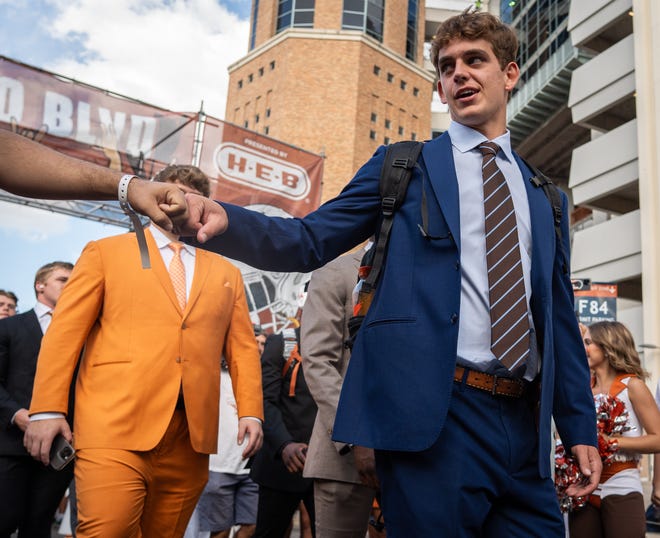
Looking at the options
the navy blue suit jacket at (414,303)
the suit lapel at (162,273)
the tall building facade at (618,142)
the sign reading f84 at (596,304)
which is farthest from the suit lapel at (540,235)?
the tall building facade at (618,142)

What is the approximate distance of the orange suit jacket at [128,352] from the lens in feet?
10.6

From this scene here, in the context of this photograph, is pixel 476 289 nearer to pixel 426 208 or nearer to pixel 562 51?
pixel 426 208

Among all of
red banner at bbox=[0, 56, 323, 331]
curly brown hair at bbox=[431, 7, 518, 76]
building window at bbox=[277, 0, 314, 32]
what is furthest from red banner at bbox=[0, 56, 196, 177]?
building window at bbox=[277, 0, 314, 32]

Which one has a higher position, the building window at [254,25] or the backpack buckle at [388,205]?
the building window at [254,25]

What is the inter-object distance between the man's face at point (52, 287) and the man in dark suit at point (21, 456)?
23 centimetres

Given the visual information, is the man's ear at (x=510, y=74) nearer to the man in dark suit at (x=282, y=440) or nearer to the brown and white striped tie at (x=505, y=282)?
the brown and white striped tie at (x=505, y=282)

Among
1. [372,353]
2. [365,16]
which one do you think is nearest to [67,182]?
[372,353]

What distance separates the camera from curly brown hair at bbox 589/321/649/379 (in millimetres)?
4945

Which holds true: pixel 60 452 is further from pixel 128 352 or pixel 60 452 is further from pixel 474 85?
pixel 474 85

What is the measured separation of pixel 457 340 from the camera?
2.09m

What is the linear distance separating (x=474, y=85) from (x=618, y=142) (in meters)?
25.1

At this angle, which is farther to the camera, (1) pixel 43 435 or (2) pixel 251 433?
(2) pixel 251 433

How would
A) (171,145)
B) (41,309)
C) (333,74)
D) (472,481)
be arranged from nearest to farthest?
(472,481) < (41,309) < (171,145) < (333,74)

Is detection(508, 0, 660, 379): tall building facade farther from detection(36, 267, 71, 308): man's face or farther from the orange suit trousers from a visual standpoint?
the orange suit trousers
